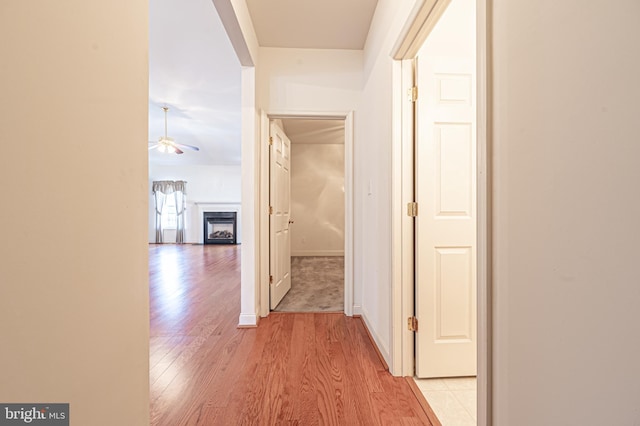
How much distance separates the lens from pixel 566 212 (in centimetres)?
61

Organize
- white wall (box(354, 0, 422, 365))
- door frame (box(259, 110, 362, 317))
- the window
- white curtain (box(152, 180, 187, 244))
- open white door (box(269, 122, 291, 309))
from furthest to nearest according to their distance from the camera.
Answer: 1. the window
2. white curtain (box(152, 180, 187, 244))
3. open white door (box(269, 122, 291, 309))
4. door frame (box(259, 110, 362, 317))
5. white wall (box(354, 0, 422, 365))

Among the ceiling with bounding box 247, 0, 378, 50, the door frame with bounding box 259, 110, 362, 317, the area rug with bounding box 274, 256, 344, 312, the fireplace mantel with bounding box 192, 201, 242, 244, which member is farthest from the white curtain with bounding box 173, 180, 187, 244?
the ceiling with bounding box 247, 0, 378, 50

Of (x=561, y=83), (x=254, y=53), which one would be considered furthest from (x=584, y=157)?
(x=254, y=53)

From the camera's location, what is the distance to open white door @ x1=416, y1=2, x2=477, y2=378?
67.7 inches

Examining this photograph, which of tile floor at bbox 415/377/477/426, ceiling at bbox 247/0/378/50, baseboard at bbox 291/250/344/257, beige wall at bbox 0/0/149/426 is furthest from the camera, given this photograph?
baseboard at bbox 291/250/344/257

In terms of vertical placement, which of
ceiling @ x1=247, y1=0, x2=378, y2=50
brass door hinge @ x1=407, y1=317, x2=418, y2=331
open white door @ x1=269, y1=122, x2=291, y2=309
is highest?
ceiling @ x1=247, y1=0, x2=378, y2=50

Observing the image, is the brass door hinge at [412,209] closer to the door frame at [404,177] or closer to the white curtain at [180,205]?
the door frame at [404,177]

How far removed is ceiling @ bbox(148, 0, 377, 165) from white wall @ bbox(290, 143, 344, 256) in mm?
1223

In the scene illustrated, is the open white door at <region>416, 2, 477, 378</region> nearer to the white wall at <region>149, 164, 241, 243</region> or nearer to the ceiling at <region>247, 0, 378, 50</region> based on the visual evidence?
the ceiling at <region>247, 0, 378, 50</region>

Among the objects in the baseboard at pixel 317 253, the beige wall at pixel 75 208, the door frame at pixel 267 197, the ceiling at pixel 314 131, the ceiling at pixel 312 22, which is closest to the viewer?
the beige wall at pixel 75 208

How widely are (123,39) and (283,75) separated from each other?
223 cm

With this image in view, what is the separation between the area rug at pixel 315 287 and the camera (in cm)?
303

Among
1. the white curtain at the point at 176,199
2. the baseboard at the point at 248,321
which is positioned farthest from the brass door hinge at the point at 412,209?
the white curtain at the point at 176,199

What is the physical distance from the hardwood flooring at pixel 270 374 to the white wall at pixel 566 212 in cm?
87
